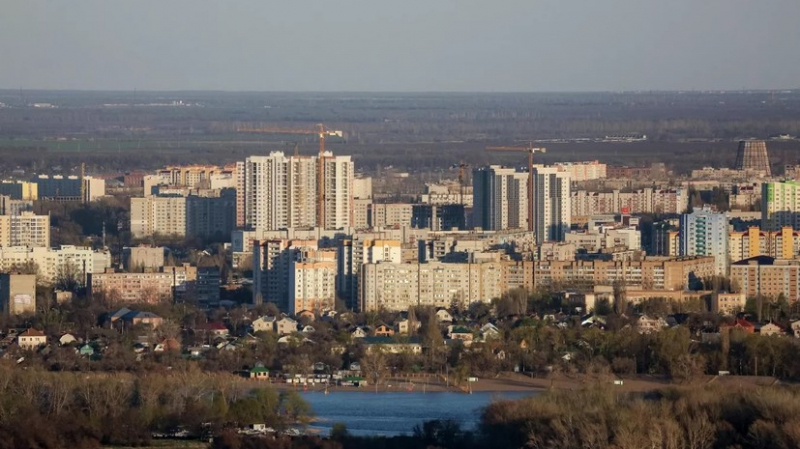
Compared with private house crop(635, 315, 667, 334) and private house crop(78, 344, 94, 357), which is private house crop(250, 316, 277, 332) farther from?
private house crop(635, 315, 667, 334)

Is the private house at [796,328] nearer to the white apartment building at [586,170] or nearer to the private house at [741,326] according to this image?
the private house at [741,326]

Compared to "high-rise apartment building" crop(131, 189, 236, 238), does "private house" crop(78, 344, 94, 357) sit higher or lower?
lower

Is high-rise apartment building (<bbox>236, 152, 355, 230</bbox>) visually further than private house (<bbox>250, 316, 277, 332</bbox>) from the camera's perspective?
Yes

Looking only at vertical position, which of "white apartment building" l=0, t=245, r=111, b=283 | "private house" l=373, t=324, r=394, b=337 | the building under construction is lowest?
"private house" l=373, t=324, r=394, b=337

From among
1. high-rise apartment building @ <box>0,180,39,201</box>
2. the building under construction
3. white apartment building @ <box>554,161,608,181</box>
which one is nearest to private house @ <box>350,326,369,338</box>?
high-rise apartment building @ <box>0,180,39,201</box>

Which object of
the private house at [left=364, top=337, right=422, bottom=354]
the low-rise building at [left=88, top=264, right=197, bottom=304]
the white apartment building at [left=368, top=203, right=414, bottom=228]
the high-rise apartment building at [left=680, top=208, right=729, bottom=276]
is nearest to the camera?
the private house at [left=364, top=337, right=422, bottom=354]

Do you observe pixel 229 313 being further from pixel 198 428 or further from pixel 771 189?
pixel 771 189

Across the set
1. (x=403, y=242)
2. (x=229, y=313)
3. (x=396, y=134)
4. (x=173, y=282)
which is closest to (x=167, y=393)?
(x=229, y=313)

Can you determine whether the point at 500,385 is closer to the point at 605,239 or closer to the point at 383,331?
the point at 383,331
